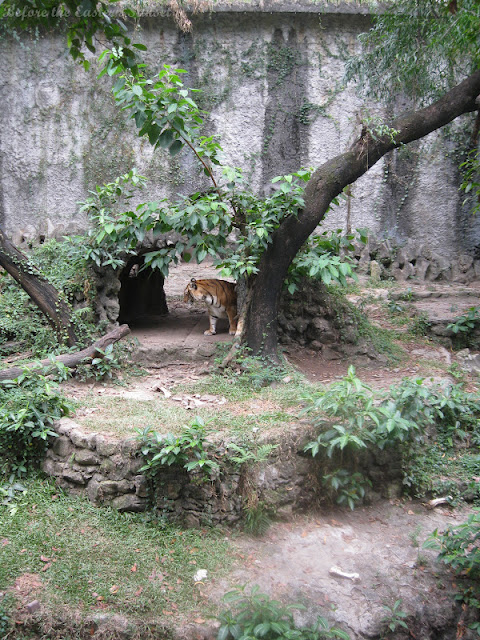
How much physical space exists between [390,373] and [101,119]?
28.1 ft

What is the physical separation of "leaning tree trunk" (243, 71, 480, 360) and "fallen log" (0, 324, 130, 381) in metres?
1.60

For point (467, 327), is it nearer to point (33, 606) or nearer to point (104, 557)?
point (104, 557)

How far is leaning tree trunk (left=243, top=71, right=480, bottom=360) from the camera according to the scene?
6574 millimetres

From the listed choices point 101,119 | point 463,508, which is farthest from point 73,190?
point 463,508

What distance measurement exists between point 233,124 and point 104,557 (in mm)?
9829

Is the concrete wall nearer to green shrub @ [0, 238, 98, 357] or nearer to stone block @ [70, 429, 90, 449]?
green shrub @ [0, 238, 98, 357]

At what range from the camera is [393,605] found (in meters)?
4.21

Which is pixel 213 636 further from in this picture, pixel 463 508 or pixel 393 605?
pixel 463 508

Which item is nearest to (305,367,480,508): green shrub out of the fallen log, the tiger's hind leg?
the tiger's hind leg

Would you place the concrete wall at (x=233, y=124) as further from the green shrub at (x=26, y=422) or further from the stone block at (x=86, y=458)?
the stone block at (x=86, y=458)

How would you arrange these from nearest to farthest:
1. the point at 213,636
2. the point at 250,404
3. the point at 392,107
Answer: the point at 213,636 → the point at 250,404 → the point at 392,107

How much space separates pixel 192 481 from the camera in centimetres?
477

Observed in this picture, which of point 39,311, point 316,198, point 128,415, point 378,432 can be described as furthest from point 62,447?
point 316,198

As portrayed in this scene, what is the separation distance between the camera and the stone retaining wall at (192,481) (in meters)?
4.79
